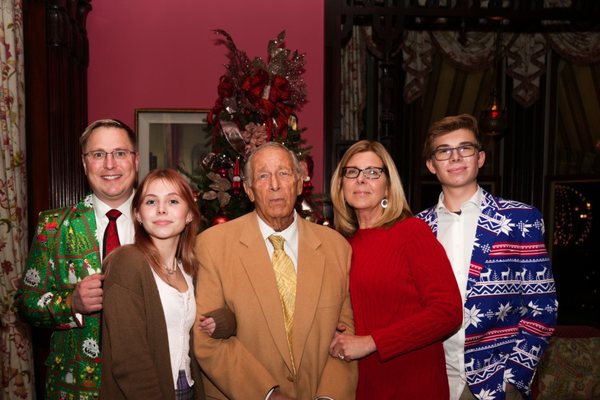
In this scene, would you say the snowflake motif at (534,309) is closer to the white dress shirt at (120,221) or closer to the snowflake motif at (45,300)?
the white dress shirt at (120,221)

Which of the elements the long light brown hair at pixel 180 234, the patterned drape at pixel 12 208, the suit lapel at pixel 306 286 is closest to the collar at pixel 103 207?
the long light brown hair at pixel 180 234

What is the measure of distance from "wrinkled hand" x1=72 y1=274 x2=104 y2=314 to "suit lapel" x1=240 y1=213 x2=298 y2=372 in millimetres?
552

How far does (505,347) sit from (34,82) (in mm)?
3354

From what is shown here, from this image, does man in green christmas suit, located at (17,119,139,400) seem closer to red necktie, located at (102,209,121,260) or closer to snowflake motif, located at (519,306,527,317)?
red necktie, located at (102,209,121,260)

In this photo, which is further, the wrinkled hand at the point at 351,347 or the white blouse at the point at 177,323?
the wrinkled hand at the point at 351,347

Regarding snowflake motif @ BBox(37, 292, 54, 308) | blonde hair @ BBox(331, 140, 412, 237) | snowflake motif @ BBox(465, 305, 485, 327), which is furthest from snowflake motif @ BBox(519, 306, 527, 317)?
snowflake motif @ BBox(37, 292, 54, 308)

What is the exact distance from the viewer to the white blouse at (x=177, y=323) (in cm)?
177

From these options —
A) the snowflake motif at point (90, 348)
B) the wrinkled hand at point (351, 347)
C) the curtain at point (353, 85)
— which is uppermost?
the curtain at point (353, 85)

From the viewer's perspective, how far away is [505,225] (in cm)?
217

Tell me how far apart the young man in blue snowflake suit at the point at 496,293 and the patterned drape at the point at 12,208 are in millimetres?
2406

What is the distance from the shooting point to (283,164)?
6.78 feet

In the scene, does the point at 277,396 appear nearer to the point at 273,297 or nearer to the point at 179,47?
the point at 273,297

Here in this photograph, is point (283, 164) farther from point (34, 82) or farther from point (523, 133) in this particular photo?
point (523, 133)

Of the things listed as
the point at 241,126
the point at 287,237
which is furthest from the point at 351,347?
the point at 241,126
